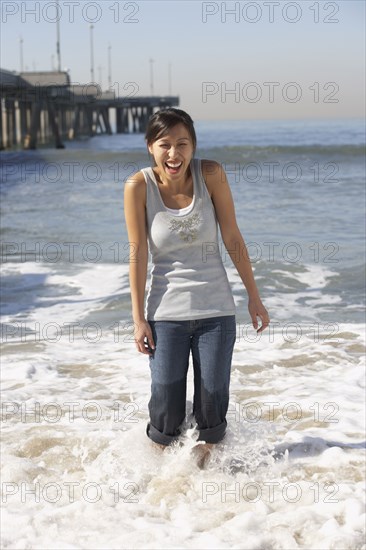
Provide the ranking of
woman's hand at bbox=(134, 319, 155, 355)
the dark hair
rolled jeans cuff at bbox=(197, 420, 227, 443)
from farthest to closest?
rolled jeans cuff at bbox=(197, 420, 227, 443)
woman's hand at bbox=(134, 319, 155, 355)
the dark hair

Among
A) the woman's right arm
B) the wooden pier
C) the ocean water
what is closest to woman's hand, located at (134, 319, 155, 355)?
the woman's right arm

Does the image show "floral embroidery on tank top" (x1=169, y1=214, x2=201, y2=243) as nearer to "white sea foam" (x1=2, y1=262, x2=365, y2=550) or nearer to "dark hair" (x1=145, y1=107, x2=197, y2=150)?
"dark hair" (x1=145, y1=107, x2=197, y2=150)

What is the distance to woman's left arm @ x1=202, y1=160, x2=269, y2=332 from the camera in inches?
136

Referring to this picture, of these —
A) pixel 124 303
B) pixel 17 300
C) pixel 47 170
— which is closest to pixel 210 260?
Answer: pixel 124 303

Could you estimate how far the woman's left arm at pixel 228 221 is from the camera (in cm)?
345

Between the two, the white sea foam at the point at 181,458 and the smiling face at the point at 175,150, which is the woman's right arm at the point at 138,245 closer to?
the smiling face at the point at 175,150

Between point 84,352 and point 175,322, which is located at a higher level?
point 175,322

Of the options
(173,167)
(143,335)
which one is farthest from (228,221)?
(143,335)

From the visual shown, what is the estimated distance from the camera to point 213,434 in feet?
12.2

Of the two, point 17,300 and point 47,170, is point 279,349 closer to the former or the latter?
point 17,300

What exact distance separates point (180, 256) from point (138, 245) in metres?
0.18

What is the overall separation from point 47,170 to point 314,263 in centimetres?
2224

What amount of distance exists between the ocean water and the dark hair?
1.35 metres

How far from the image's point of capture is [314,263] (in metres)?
10.9
